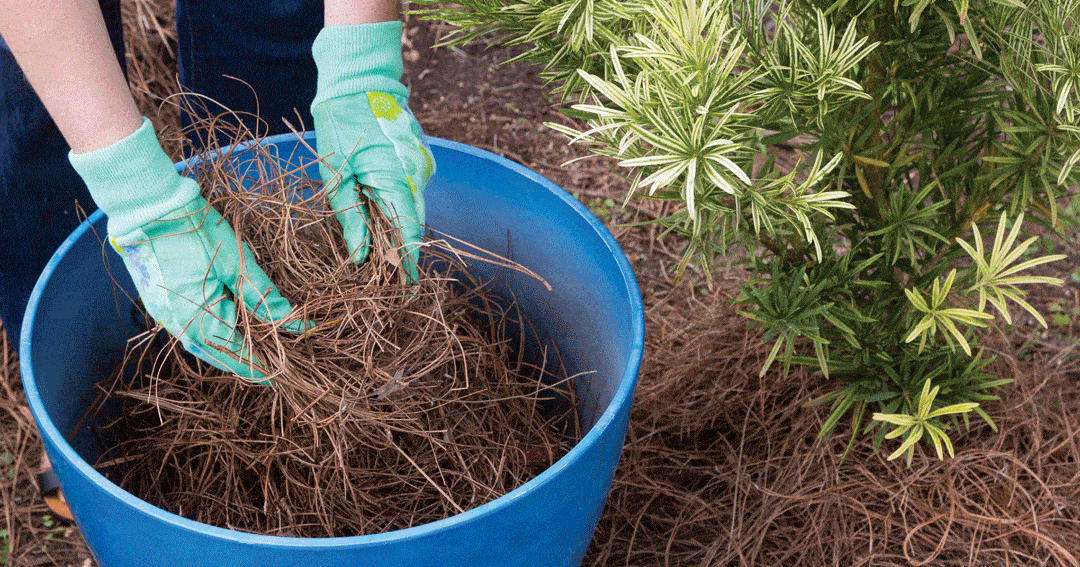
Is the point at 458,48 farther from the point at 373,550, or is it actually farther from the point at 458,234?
the point at 373,550

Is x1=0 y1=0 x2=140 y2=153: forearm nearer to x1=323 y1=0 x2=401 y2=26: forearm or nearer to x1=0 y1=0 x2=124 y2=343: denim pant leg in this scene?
x1=323 y1=0 x2=401 y2=26: forearm

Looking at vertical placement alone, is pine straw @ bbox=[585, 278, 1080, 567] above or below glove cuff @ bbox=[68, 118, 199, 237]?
below

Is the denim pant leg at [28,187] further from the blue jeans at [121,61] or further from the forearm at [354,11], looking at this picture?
the forearm at [354,11]

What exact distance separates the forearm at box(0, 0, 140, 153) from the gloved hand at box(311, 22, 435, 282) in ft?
0.78

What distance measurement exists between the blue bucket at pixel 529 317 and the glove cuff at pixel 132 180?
0.12 m

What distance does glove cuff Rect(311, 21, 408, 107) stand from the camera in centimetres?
102

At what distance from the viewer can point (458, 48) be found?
2.22 meters

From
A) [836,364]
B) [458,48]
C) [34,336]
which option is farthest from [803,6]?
[458,48]

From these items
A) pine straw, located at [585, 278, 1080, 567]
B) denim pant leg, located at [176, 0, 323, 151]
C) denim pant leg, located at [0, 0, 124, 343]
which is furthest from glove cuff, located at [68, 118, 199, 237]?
pine straw, located at [585, 278, 1080, 567]

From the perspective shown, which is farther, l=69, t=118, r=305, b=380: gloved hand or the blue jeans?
the blue jeans

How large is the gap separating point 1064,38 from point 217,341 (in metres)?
0.92

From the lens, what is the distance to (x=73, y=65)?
820 mm

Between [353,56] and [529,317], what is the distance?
1.42 ft

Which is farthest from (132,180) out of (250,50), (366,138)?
(250,50)
